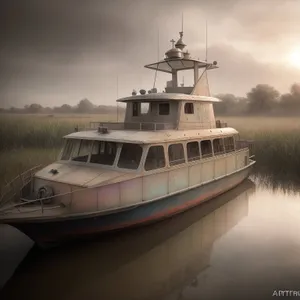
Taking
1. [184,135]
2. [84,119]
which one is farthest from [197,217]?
[84,119]

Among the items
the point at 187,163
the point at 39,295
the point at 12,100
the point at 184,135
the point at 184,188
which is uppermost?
the point at 12,100

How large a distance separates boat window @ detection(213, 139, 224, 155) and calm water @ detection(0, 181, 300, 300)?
7.37ft

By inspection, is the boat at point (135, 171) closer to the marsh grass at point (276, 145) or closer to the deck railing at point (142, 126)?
the deck railing at point (142, 126)

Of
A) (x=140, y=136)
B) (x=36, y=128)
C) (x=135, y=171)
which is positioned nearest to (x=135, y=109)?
(x=140, y=136)

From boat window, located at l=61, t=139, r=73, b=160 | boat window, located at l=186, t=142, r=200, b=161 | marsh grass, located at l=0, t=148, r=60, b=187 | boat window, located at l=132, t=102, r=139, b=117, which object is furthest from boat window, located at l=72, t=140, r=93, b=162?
boat window, located at l=186, t=142, r=200, b=161

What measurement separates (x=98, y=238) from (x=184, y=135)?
3.32 meters

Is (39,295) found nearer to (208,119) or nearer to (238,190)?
(208,119)

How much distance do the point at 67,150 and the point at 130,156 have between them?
5.86 feet

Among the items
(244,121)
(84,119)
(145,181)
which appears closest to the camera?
(145,181)

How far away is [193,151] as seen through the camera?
8.16m

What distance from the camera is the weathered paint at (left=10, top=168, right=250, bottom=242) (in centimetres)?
550

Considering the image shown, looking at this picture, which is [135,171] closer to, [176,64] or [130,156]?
[130,156]

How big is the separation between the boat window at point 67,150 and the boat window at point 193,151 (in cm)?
297

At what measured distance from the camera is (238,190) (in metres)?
10.7
